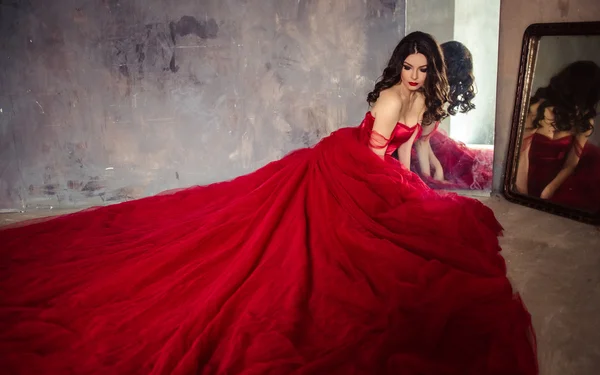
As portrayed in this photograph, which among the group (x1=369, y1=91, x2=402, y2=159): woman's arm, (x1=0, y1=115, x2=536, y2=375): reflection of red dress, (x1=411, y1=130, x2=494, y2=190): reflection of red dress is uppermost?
(x1=369, y1=91, x2=402, y2=159): woman's arm

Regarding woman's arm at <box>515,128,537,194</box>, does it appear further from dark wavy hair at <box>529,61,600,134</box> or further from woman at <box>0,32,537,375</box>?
woman at <box>0,32,537,375</box>

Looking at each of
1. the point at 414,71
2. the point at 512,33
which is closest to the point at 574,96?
the point at 512,33

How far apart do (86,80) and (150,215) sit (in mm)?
1110

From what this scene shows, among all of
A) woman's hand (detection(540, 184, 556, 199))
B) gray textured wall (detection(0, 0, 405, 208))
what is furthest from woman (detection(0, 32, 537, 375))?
woman's hand (detection(540, 184, 556, 199))

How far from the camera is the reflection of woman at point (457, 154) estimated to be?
313 cm

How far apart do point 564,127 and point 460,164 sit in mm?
630

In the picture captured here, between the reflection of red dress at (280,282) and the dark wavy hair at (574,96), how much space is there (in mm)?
722

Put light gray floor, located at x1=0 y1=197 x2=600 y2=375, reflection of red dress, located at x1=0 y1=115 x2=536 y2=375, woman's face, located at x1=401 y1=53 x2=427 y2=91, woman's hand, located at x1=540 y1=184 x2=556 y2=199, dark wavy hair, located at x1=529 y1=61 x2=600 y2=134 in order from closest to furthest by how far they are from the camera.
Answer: reflection of red dress, located at x1=0 y1=115 x2=536 y2=375 < light gray floor, located at x1=0 y1=197 x2=600 y2=375 < dark wavy hair, located at x1=529 y1=61 x2=600 y2=134 < woman's face, located at x1=401 y1=53 x2=427 y2=91 < woman's hand, located at x1=540 y1=184 x2=556 y2=199

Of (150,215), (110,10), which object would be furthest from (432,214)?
(110,10)

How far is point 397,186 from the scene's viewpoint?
2.56 meters

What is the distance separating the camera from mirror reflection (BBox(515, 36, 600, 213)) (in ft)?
9.05

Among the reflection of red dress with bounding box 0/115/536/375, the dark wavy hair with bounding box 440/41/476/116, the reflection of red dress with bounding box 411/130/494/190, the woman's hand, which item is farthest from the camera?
the reflection of red dress with bounding box 411/130/494/190

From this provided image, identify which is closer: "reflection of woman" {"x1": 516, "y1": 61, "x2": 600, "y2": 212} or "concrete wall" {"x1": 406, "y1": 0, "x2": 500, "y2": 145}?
"reflection of woman" {"x1": 516, "y1": 61, "x2": 600, "y2": 212}

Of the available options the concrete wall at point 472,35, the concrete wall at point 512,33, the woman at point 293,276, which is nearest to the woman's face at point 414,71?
the woman at point 293,276
